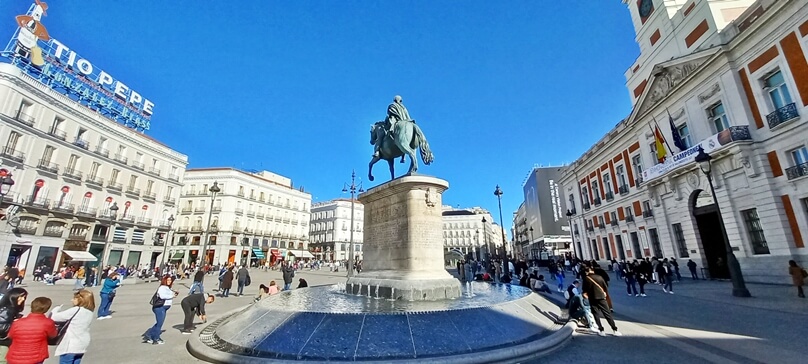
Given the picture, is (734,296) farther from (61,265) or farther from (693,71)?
(61,265)

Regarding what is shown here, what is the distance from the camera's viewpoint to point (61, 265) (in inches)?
1193

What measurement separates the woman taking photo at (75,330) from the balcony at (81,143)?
1595 inches

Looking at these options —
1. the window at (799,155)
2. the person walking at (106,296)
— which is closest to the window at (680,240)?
the window at (799,155)

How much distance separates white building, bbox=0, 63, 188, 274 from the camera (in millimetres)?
27016

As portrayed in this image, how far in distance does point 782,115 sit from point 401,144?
20080 millimetres

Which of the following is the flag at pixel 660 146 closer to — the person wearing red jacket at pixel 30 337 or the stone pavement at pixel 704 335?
the stone pavement at pixel 704 335

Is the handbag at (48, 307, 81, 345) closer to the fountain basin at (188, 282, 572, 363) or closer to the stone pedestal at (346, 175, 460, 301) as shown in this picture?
the fountain basin at (188, 282, 572, 363)

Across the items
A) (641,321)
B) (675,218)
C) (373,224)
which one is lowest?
(641,321)

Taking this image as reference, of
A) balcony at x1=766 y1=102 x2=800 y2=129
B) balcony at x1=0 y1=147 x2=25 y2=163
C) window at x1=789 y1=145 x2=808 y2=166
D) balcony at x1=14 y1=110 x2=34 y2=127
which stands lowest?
window at x1=789 y1=145 x2=808 y2=166

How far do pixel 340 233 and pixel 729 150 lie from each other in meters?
69.1

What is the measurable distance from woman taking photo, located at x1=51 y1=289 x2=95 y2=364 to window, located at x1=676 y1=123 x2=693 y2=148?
30.3 metres

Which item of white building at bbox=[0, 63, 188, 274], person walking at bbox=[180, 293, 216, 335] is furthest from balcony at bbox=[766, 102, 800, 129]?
white building at bbox=[0, 63, 188, 274]

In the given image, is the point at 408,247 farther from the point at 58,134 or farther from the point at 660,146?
the point at 58,134

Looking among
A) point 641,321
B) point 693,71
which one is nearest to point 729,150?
point 693,71
